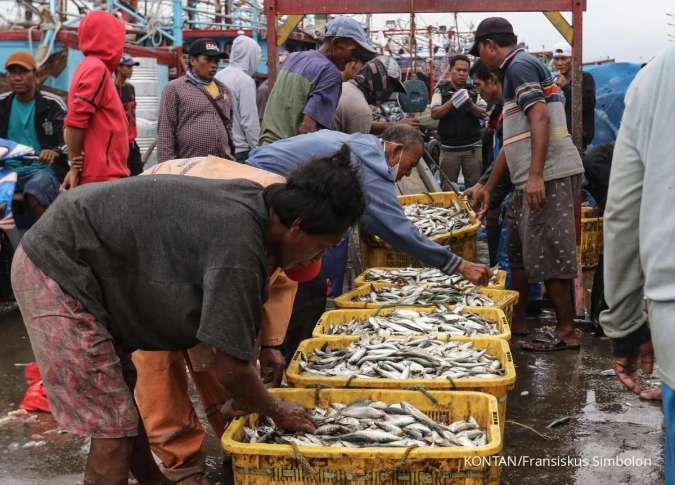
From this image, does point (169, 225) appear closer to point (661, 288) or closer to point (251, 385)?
point (251, 385)

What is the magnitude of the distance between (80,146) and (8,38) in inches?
271

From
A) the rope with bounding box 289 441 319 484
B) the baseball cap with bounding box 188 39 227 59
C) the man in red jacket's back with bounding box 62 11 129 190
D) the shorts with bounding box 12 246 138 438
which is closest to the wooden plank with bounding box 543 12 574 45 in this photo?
the baseball cap with bounding box 188 39 227 59

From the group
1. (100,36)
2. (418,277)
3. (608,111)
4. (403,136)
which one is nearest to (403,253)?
(418,277)

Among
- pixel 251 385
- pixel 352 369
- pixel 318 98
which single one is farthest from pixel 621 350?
pixel 318 98

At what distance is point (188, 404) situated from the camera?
3.96m

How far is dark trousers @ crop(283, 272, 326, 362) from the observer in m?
5.09

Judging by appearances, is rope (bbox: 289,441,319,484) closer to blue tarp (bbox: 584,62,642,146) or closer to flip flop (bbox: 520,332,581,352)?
flip flop (bbox: 520,332,581,352)

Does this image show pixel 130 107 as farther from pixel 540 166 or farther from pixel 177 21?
pixel 177 21

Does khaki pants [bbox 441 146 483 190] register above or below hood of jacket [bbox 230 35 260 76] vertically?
below

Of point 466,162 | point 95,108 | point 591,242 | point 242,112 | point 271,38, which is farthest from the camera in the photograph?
point 466,162

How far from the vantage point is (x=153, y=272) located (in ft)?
9.33

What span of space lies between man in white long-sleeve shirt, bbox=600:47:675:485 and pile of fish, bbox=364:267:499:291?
129 inches

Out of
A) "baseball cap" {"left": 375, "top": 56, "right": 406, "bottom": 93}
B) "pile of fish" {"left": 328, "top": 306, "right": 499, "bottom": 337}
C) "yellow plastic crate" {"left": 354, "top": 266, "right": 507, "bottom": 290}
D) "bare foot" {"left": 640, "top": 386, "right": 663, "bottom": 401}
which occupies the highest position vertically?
"baseball cap" {"left": 375, "top": 56, "right": 406, "bottom": 93}

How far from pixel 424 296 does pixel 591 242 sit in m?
2.86
